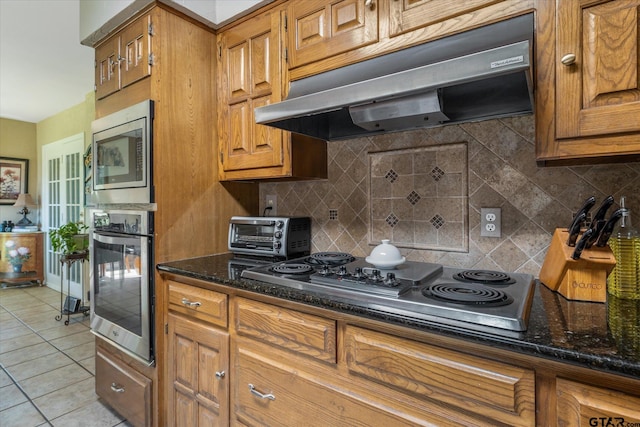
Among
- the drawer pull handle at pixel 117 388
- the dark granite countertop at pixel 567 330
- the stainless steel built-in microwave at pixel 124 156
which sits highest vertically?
the stainless steel built-in microwave at pixel 124 156

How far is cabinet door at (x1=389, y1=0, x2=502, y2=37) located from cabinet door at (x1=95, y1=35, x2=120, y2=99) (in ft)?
5.05

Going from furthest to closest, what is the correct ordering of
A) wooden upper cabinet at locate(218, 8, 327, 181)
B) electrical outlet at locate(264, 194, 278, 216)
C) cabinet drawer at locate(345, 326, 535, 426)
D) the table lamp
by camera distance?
the table lamp < electrical outlet at locate(264, 194, 278, 216) < wooden upper cabinet at locate(218, 8, 327, 181) < cabinet drawer at locate(345, 326, 535, 426)

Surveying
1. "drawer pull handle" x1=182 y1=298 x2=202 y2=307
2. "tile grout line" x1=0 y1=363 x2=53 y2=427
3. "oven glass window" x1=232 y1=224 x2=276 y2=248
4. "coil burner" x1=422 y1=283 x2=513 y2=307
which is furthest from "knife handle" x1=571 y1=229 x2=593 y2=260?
"tile grout line" x1=0 y1=363 x2=53 y2=427

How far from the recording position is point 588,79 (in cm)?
98

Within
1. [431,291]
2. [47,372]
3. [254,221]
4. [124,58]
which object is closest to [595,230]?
[431,291]

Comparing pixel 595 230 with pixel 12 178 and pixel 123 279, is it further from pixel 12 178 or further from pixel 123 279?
pixel 12 178

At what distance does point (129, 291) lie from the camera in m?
1.81

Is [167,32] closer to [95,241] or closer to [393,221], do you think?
[95,241]

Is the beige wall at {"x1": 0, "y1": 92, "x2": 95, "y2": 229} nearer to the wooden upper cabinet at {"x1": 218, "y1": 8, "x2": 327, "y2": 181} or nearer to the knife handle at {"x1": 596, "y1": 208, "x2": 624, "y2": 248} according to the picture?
the wooden upper cabinet at {"x1": 218, "y1": 8, "x2": 327, "y2": 181}

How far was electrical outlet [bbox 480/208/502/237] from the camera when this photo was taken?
141 centimetres

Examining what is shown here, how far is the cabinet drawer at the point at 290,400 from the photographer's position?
102cm

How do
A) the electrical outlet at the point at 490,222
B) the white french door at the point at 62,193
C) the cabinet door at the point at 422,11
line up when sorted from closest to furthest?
1. the cabinet door at the point at 422,11
2. the electrical outlet at the point at 490,222
3. the white french door at the point at 62,193

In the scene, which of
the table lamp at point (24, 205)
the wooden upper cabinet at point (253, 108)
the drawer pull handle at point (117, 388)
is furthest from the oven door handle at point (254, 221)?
the table lamp at point (24, 205)

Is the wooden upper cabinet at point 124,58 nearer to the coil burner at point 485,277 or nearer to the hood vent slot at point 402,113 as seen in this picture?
the hood vent slot at point 402,113
